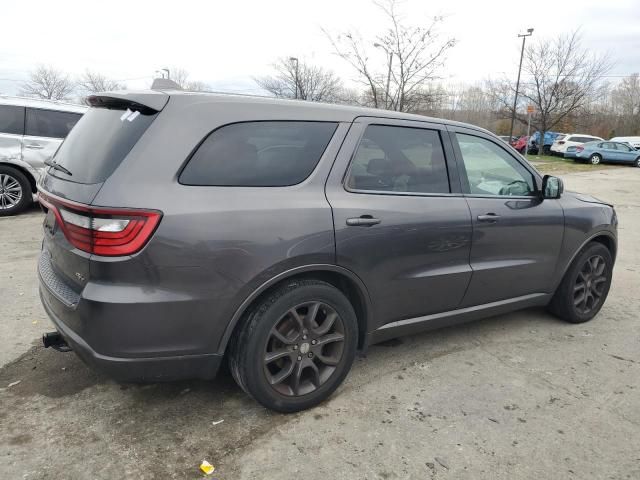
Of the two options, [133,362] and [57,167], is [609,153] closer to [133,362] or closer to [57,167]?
[57,167]

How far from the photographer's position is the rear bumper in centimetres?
225

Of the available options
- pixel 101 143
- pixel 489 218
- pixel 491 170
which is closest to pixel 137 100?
pixel 101 143

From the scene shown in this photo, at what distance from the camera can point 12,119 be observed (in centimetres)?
795

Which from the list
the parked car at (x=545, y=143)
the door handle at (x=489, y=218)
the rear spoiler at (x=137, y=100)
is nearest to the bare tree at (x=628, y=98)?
the parked car at (x=545, y=143)

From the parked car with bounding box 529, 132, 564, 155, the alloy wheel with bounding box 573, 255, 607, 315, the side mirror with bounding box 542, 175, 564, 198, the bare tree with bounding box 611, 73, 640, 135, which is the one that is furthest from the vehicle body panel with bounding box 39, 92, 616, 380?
A: the bare tree with bounding box 611, 73, 640, 135

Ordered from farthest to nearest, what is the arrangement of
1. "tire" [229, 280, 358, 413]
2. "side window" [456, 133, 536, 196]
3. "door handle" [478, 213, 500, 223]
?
1. "side window" [456, 133, 536, 196]
2. "door handle" [478, 213, 500, 223]
3. "tire" [229, 280, 358, 413]

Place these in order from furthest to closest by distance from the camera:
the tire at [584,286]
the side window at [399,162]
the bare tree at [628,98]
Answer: the bare tree at [628,98] < the tire at [584,286] < the side window at [399,162]

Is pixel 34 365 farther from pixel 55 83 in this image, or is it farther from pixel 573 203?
pixel 55 83

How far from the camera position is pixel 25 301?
14.0ft

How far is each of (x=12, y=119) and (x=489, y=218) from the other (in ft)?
26.0

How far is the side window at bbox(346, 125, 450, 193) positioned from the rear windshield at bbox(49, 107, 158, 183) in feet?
3.82

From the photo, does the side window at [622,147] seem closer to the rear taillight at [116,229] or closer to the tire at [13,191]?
the tire at [13,191]

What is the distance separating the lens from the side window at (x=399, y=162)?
113 inches

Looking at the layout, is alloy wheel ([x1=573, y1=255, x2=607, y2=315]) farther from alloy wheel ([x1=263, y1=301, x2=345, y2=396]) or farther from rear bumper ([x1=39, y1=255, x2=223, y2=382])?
rear bumper ([x1=39, y1=255, x2=223, y2=382])
